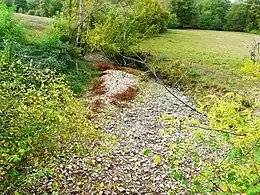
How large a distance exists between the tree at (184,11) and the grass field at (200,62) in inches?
366

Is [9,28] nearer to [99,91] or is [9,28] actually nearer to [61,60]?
[61,60]

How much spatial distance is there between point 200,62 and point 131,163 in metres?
13.4

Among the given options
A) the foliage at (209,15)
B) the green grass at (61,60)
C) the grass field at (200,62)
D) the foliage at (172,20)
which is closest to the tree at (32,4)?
the foliage at (172,20)

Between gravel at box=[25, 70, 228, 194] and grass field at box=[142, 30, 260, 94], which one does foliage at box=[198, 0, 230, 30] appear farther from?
gravel at box=[25, 70, 228, 194]

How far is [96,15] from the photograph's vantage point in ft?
64.3

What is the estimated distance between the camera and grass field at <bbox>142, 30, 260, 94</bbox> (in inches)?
582

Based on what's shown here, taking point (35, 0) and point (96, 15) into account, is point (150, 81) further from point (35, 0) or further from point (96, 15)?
point (35, 0)

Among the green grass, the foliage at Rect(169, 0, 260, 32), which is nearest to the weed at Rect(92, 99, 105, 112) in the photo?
the green grass

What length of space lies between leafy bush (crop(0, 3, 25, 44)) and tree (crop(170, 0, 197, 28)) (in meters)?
27.8

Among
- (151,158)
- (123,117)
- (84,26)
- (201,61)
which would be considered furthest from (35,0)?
(151,158)

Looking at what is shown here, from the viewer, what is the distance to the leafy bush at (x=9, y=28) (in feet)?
38.1

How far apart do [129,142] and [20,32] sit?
774 cm

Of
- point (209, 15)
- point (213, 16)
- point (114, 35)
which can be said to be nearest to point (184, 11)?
point (209, 15)

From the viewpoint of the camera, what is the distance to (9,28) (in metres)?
12.3
